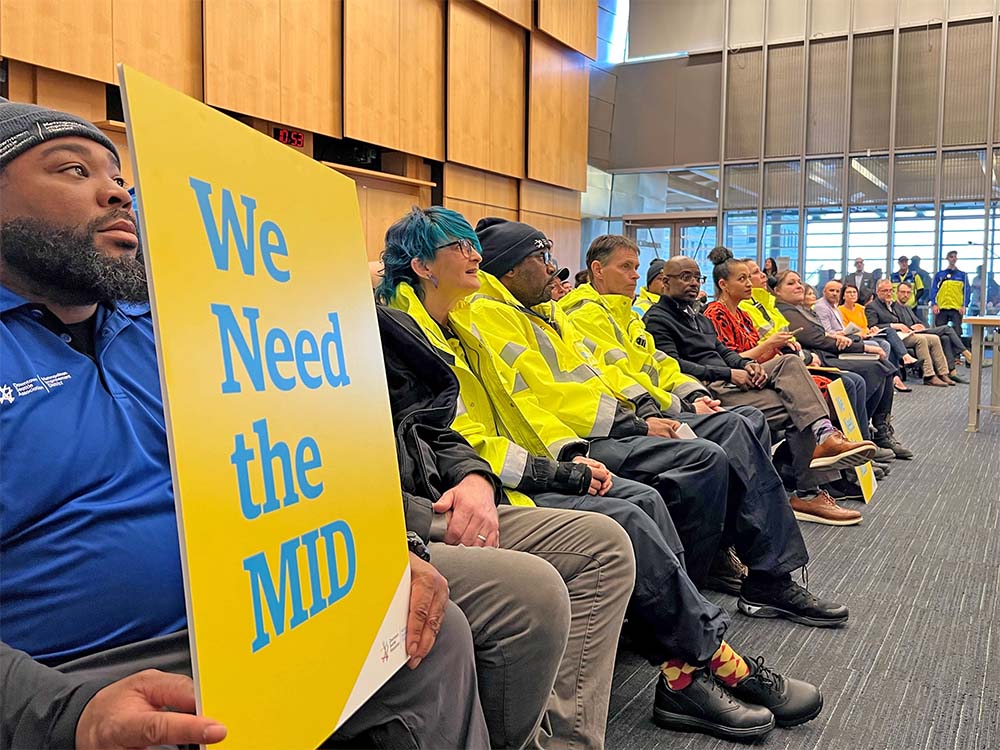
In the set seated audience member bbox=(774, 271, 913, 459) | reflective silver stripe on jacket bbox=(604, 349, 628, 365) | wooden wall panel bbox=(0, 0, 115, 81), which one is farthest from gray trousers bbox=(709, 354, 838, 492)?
wooden wall panel bbox=(0, 0, 115, 81)

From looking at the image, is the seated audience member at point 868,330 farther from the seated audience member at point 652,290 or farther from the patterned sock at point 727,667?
the patterned sock at point 727,667

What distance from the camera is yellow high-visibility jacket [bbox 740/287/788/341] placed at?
184 inches

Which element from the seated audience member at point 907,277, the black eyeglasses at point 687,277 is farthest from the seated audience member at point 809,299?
the seated audience member at point 907,277

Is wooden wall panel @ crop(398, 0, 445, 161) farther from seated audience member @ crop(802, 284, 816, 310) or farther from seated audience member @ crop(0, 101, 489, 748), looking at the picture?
seated audience member @ crop(0, 101, 489, 748)

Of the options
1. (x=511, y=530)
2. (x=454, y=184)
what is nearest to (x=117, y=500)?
(x=511, y=530)

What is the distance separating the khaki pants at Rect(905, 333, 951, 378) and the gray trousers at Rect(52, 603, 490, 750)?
8.95 m

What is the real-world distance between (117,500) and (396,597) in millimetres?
374

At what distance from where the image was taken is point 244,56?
5922mm

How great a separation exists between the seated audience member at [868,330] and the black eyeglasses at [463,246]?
5.96 m

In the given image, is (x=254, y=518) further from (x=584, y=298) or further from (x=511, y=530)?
(x=584, y=298)

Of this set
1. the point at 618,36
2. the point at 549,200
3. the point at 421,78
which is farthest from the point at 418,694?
the point at 618,36

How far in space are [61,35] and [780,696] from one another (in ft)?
16.8

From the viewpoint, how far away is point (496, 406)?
2.06 metres

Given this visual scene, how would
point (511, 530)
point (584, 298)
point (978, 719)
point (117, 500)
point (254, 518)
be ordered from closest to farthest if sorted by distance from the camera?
point (254, 518) < point (117, 500) < point (511, 530) < point (978, 719) < point (584, 298)
